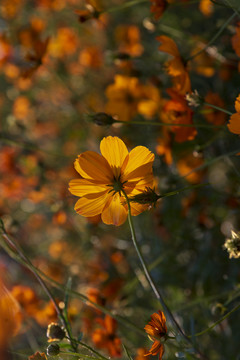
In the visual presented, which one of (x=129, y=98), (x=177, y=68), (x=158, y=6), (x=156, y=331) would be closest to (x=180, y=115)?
(x=177, y=68)

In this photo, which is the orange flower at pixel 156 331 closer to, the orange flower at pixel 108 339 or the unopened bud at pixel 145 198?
the unopened bud at pixel 145 198

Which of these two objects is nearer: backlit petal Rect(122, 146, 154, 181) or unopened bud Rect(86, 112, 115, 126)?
backlit petal Rect(122, 146, 154, 181)

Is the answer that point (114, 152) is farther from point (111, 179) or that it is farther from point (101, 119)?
point (101, 119)

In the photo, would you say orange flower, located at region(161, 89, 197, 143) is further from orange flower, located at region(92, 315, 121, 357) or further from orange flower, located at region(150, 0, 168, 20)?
orange flower, located at region(92, 315, 121, 357)

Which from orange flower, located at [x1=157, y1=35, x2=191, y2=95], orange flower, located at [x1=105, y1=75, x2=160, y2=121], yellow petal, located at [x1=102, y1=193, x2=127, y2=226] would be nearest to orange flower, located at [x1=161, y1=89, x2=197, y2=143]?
orange flower, located at [x1=157, y1=35, x2=191, y2=95]

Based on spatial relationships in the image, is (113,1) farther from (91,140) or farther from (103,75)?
(91,140)

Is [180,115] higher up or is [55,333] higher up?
[180,115]
